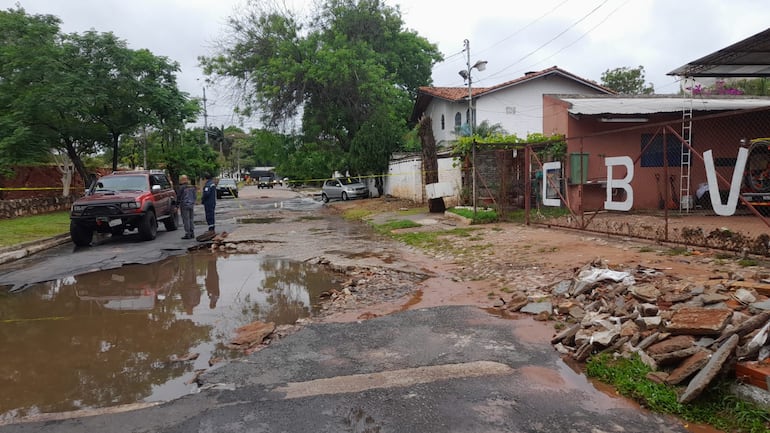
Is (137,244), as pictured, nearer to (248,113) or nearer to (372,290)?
(372,290)

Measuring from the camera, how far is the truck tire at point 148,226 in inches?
504

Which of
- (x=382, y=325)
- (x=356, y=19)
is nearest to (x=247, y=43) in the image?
(x=356, y=19)

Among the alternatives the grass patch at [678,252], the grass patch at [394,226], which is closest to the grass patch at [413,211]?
the grass patch at [394,226]

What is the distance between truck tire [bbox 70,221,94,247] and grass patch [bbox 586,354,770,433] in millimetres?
12781

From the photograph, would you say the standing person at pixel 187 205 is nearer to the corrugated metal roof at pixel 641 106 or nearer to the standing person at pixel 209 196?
the standing person at pixel 209 196

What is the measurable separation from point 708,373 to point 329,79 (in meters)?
26.0

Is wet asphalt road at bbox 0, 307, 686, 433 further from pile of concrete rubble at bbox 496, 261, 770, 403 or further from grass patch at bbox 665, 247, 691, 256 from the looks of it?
grass patch at bbox 665, 247, 691, 256

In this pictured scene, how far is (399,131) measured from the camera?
28.5 meters

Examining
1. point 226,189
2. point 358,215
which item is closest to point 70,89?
point 358,215

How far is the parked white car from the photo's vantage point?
28.5 m

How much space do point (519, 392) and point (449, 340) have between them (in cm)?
124

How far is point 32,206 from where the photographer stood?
20188mm

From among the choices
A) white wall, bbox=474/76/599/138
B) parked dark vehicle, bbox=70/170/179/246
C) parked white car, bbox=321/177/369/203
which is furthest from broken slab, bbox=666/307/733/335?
A: parked white car, bbox=321/177/369/203

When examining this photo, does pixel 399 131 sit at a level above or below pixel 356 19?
below
